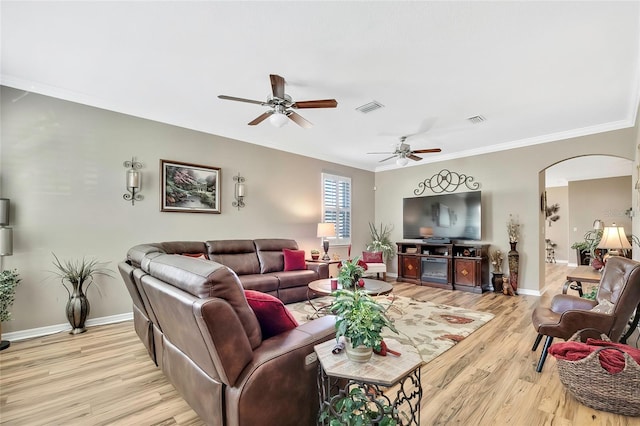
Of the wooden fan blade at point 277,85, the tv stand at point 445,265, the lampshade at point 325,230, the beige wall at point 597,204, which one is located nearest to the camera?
the wooden fan blade at point 277,85

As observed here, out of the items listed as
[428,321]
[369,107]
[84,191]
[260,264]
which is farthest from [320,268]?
[84,191]

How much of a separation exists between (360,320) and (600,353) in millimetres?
1846

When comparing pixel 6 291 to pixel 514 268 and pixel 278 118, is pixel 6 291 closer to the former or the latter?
pixel 278 118

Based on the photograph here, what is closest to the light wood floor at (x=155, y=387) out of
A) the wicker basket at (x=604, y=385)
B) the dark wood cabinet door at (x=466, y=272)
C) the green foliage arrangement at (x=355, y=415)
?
the wicker basket at (x=604, y=385)

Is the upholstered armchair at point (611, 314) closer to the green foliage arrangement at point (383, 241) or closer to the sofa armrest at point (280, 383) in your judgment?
the sofa armrest at point (280, 383)

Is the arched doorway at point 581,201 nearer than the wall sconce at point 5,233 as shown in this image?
No

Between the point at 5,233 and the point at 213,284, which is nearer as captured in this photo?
the point at 213,284

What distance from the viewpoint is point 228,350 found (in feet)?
4.24

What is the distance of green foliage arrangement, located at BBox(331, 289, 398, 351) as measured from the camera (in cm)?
131

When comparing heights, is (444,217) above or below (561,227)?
above

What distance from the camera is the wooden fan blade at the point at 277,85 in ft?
8.58

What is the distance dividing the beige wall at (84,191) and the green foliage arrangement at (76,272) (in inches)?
2.9

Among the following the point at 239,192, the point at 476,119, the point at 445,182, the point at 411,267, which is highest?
the point at 476,119

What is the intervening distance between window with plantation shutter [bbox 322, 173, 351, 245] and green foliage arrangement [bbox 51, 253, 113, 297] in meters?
4.04
